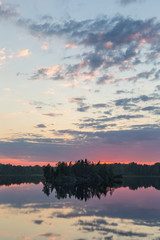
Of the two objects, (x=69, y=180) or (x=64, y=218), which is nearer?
(x=64, y=218)

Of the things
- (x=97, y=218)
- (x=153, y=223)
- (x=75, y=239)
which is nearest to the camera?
(x=75, y=239)

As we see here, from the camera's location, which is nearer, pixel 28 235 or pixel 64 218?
pixel 28 235

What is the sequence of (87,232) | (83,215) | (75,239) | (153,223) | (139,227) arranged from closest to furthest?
(75,239), (87,232), (139,227), (153,223), (83,215)

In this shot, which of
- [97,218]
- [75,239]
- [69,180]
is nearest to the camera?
[75,239]

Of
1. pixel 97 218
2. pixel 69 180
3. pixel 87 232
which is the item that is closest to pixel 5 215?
pixel 97 218

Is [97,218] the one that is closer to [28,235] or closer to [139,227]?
[139,227]

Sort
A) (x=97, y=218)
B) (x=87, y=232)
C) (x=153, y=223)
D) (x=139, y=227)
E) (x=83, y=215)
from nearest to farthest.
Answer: (x=87, y=232), (x=139, y=227), (x=153, y=223), (x=97, y=218), (x=83, y=215)

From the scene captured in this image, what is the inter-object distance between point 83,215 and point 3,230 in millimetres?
15319

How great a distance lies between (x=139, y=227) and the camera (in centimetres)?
3809

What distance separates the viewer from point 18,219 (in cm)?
4272

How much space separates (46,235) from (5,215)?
647 inches

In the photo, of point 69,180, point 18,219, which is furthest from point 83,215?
point 69,180

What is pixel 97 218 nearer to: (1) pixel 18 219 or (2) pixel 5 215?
(1) pixel 18 219

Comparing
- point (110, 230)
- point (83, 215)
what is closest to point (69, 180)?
point (83, 215)
